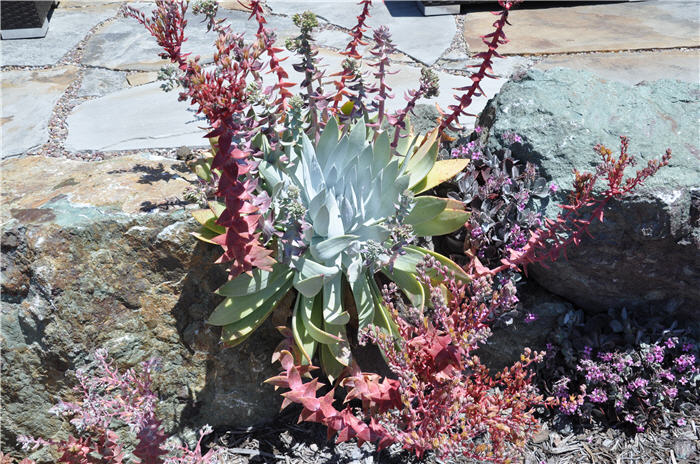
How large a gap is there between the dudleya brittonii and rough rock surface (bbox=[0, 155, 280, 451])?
265mm

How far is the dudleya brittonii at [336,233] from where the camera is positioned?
2.06 meters

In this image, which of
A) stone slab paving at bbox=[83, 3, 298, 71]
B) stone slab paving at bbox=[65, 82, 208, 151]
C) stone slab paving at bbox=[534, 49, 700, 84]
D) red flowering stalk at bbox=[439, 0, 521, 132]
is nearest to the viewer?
red flowering stalk at bbox=[439, 0, 521, 132]

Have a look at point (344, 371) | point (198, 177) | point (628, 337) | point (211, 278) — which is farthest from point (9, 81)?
point (628, 337)

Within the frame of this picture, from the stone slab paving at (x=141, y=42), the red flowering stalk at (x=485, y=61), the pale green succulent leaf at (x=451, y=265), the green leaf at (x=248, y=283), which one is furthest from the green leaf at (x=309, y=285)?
the stone slab paving at (x=141, y=42)

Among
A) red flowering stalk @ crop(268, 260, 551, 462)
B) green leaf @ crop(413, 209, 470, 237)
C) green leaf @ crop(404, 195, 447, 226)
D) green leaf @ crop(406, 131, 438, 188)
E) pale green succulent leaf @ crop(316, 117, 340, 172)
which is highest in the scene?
pale green succulent leaf @ crop(316, 117, 340, 172)

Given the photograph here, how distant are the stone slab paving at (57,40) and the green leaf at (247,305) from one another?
3.31m

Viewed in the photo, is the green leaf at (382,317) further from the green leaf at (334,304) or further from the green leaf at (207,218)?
the green leaf at (207,218)

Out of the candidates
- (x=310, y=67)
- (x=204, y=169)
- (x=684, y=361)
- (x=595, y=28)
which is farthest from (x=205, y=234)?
(x=595, y=28)

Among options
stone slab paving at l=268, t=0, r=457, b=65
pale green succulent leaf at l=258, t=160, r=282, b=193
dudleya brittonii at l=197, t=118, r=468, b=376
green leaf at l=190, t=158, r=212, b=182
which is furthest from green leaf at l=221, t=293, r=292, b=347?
stone slab paving at l=268, t=0, r=457, b=65

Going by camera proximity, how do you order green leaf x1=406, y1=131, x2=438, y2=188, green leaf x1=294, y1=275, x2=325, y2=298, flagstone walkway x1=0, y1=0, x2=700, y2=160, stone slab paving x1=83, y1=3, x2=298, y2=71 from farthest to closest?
stone slab paving x1=83, y1=3, x2=298, y2=71, flagstone walkway x1=0, y1=0, x2=700, y2=160, green leaf x1=406, y1=131, x2=438, y2=188, green leaf x1=294, y1=275, x2=325, y2=298

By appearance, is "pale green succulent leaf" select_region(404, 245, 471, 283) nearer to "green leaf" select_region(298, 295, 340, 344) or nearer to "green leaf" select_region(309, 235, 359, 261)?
"green leaf" select_region(309, 235, 359, 261)

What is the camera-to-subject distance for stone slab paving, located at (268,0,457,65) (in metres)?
4.47

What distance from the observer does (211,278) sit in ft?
7.54

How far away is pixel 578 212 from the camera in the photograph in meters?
2.29
